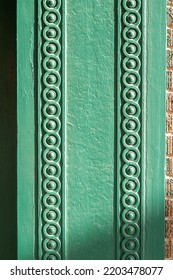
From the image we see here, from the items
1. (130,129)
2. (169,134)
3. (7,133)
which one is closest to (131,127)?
(130,129)

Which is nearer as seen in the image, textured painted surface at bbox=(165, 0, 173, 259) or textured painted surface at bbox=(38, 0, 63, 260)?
textured painted surface at bbox=(38, 0, 63, 260)

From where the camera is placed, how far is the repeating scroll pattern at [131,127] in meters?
2.81

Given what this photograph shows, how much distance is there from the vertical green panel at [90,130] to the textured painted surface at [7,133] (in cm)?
33

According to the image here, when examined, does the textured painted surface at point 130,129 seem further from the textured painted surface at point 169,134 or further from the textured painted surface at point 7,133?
the textured painted surface at point 7,133

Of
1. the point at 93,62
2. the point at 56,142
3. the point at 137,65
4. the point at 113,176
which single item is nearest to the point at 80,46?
the point at 93,62

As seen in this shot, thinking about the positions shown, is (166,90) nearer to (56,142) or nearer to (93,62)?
(93,62)

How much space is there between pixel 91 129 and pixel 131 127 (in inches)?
7.8

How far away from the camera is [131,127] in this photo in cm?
283

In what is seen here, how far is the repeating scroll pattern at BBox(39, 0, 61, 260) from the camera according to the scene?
2.80 metres

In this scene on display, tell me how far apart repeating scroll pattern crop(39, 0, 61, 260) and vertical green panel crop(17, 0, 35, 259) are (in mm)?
50

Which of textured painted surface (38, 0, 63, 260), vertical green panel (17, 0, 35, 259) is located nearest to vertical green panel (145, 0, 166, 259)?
textured painted surface (38, 0, 63, 260)

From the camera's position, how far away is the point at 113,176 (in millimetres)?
2848

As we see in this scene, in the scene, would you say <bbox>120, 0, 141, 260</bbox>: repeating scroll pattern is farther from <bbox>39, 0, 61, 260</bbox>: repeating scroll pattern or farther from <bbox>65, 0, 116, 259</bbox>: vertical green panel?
<bbox>39, 0, 61, 260</bbox>: repeating scroll pattern

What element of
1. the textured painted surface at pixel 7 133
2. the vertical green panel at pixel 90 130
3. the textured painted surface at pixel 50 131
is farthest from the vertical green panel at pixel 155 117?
the textured painted surface at pixel 7 133
